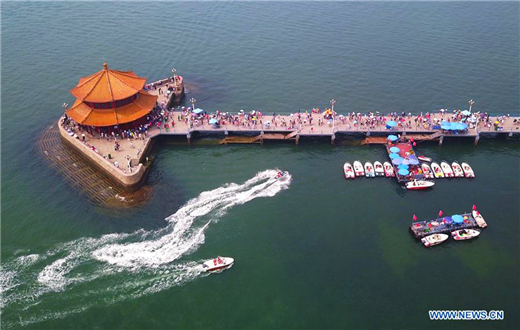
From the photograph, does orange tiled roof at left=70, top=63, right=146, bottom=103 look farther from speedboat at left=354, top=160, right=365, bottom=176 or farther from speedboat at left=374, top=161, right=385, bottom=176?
speedboat at left=374, top=161, right=385, bottom=176

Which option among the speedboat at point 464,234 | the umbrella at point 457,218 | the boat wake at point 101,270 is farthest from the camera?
the umbrella at point 457,218

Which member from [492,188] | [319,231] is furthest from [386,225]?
[492,188]

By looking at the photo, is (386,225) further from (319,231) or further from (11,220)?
(11,220)

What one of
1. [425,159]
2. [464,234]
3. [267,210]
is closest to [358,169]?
[425,159]

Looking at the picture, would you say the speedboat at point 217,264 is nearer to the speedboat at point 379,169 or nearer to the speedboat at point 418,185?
the speedboat at point 379,169

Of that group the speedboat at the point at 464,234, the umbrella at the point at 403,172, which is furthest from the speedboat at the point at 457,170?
the speedboat at the point at 464,234
